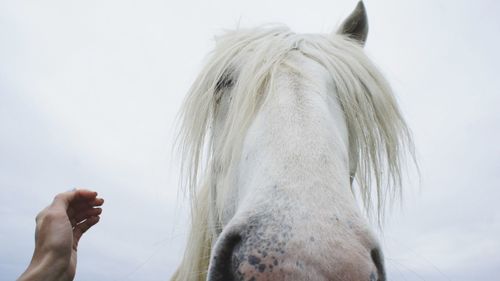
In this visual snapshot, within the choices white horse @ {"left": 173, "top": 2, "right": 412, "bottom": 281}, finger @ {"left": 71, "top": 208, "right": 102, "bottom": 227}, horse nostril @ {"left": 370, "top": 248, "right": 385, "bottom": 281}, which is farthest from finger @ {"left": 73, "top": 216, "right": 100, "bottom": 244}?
horse nostril @ {"left": 370, "top": 248, "right": 385, "bottom": 281}

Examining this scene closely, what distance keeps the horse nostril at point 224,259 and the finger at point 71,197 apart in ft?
3.74

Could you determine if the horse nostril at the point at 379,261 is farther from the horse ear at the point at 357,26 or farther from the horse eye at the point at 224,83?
the horse ear at the point at 357,26

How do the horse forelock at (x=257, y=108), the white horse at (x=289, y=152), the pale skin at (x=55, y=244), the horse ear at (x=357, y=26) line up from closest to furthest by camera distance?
the white horse at (x=289, y=152)
the pale skin at (x=55, y=244)
the horse forelock at (x=257, y=108)
the horse ear at (x=357, y=26)

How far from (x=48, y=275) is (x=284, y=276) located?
1236 mm

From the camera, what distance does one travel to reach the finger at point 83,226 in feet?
6.46

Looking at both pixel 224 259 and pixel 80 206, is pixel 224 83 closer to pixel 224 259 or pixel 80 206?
pixel 80 206

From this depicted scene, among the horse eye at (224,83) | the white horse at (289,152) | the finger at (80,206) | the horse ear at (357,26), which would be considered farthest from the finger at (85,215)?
the horse ear at (357,26)

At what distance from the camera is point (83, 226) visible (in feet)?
6.61

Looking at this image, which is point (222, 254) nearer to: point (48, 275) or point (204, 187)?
point (48, 275)

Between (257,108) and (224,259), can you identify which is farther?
(257,108)

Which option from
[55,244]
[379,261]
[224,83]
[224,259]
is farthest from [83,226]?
[379,261]

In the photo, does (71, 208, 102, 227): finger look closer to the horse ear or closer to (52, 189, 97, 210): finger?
(52, 189, 97, 210): finger

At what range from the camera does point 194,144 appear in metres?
2.24

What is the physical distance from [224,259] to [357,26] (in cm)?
231
